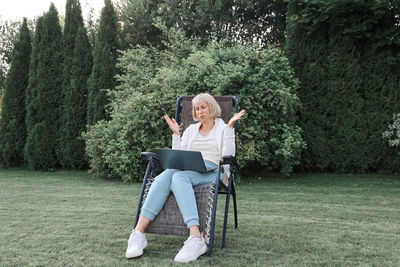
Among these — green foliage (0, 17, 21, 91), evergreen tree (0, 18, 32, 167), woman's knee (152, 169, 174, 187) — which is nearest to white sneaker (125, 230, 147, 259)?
woman's knee (152, 169, 174, 187)

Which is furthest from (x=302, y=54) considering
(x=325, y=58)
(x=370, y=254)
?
(x=370, y=254)

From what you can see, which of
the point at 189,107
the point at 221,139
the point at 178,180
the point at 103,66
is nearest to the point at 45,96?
the point at 103,66

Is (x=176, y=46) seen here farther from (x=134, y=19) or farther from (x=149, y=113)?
(x=134, y=19)

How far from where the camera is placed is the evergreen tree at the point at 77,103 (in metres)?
7.77

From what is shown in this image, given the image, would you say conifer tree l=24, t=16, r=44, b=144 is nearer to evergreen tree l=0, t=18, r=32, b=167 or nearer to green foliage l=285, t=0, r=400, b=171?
evergreen tree l=0, t=18, r=32, b=167

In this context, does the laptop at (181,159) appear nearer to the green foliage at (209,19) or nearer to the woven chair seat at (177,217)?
the woven chair seat at (177,217)

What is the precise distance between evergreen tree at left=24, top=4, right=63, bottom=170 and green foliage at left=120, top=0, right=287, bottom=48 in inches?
103

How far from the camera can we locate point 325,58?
22.1 ft

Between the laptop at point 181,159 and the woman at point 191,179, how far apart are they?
44 mm

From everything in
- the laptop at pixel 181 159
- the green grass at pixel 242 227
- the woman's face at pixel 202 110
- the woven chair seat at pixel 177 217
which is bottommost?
the green grass at pixel 242 227

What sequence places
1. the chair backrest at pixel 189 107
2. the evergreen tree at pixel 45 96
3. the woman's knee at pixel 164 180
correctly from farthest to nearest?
the evergreen tree at pixel 45 96, the chair backrest at pixel 189 107, the woman's knee at pixel 164 180

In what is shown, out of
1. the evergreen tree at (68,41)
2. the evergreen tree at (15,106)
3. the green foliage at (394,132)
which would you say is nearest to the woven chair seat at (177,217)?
the green foliage at (394,132)

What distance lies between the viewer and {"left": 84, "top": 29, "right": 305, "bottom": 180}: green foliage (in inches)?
227

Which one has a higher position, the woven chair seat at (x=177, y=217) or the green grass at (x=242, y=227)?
the woven chair seat at (x=177, y=217)
